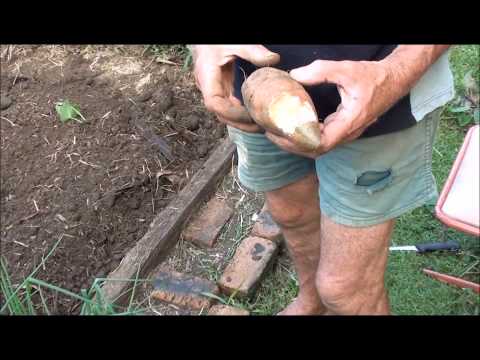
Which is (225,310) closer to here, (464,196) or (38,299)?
(38,299)

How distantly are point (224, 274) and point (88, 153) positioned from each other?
3.02ft

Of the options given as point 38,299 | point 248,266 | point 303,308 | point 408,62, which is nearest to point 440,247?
point 303,308

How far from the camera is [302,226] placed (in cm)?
192

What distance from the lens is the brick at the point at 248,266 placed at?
7.25 feet

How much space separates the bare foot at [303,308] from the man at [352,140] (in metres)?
0.30

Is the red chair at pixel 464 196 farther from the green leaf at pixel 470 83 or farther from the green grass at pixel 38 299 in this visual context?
the green leaf at pixel 470 83

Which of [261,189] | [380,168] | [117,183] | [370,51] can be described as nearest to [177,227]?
[117,183]

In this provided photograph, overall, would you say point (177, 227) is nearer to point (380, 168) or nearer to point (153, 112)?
point (153, 112)

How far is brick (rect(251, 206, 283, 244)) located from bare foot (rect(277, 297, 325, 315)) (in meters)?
0.34

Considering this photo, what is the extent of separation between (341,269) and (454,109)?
1.55 meters

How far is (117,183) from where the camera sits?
2.55 meters

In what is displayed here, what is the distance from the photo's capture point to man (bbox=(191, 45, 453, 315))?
50.2 inches

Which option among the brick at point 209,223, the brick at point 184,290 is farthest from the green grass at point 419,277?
the brick at point 209,223

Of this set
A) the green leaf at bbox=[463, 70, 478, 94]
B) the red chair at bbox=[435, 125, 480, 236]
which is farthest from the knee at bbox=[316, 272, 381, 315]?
the green leaf at bbox=[463, 70, 478, 94]
